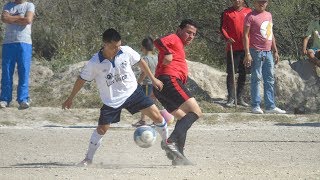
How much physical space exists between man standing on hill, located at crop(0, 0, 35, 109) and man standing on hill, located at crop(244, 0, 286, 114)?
134 inches

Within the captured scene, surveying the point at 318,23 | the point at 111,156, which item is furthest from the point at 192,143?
the point at 318,23

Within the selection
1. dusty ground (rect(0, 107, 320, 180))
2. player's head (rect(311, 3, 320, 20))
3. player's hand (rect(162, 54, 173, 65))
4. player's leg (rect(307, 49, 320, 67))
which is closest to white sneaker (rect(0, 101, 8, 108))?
dusty ground (rect(0, 107, 320, 180))

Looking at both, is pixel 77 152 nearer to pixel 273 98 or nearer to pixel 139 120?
pixel 139 120

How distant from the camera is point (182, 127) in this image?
32.3ft

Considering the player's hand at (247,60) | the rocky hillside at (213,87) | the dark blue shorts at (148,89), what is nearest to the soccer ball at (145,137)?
the dark blue shorts at (148,89)

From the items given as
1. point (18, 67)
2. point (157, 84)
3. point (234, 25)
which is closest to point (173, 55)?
point (157, 84)

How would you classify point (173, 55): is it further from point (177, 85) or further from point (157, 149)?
point (157, 149)

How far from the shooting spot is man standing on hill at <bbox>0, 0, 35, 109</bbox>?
45.7 ft

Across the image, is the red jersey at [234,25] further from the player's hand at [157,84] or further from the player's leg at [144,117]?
the player's hand at [157,84]

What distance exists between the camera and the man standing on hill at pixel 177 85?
9867 millimetres

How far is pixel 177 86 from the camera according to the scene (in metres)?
10.0

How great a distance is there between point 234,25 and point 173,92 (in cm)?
521

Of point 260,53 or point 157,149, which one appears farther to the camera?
point 260,53

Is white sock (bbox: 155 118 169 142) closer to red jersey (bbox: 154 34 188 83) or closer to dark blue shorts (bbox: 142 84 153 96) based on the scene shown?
red jersey (bbox: 154 34 188 83)
